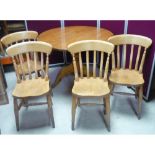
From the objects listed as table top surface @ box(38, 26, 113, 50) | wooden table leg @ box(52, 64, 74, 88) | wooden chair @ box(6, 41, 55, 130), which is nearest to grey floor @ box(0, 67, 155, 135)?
wooden chair @ box(6, 41, 55, 130)

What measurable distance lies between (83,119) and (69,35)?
1.06m

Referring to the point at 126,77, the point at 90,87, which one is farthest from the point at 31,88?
the point at 126,77

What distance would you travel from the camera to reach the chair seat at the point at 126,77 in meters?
2.15

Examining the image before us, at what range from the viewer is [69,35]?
8.65 ft

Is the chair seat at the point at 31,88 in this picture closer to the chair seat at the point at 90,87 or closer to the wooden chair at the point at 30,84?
the wooden chair at the point at 30,84

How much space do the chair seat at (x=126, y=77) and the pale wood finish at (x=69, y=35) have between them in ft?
1.44

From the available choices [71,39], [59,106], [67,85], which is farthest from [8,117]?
[71,39]

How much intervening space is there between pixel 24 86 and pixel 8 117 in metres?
0.52

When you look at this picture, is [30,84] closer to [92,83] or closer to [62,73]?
[92,83]

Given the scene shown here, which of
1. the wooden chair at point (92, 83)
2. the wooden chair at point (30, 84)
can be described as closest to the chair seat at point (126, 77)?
the wooden chair at point (92, 83)

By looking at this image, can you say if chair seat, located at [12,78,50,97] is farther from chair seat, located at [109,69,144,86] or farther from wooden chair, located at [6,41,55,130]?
chair seat, located at [109,69,144,86]
